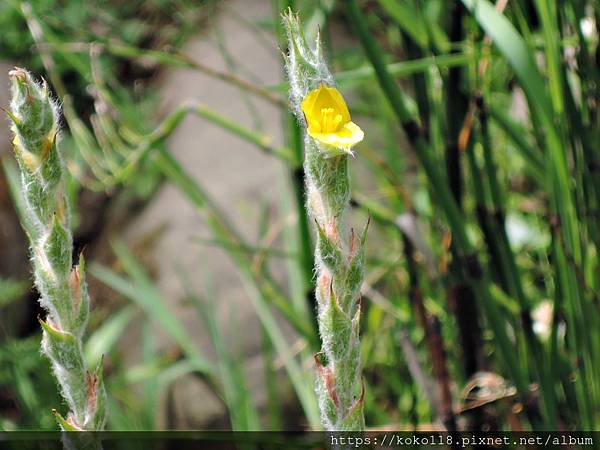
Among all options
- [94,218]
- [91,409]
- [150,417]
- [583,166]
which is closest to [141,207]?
[94,218]

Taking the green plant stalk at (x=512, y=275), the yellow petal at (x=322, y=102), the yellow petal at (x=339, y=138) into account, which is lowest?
the green plant stalk at (x=512, y=275)

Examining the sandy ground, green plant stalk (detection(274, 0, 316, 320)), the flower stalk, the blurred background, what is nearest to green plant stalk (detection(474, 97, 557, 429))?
the blurred background

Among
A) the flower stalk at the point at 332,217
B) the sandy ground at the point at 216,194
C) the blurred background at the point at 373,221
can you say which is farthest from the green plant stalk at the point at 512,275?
the sandy ground at the point at 216,194

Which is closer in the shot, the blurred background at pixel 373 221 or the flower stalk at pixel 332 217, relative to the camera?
the flower stalk at pixel 332 217

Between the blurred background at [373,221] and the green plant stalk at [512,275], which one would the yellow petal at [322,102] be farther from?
the green plant stalk at [512,275]

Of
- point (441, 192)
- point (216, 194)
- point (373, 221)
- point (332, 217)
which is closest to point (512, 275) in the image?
point (441, 192)

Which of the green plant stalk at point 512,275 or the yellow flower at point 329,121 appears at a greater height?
the yellow flower at point 329,121

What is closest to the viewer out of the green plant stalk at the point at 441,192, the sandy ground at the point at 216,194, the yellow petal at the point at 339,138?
the yellow petal at the point at 339,138

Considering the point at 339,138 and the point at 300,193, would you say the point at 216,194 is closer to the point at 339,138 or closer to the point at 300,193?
the point at 300,193
